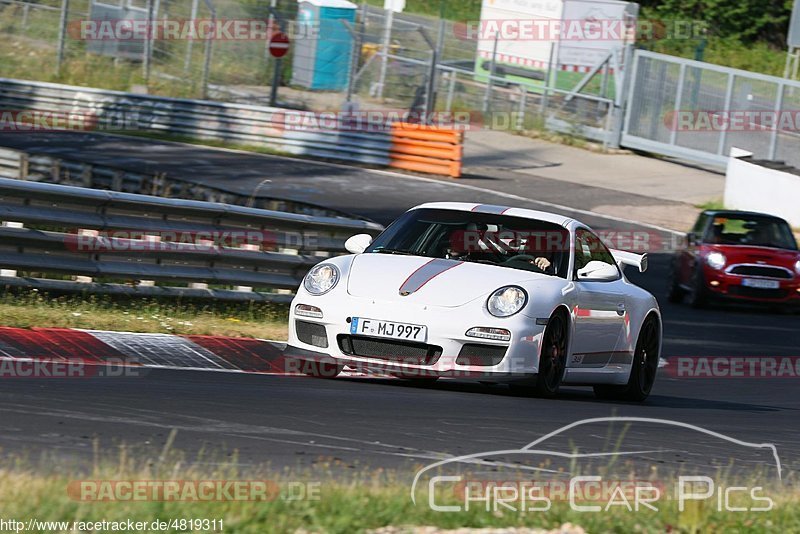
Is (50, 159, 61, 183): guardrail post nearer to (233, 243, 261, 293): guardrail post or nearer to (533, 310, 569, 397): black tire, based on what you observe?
(233, 243, 261, 293): guardrail post

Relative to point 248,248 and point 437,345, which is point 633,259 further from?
point 248,248

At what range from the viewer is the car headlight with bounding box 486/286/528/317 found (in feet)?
28.0

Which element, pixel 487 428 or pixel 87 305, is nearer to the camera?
pixel 487 428

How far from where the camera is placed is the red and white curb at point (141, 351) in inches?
348

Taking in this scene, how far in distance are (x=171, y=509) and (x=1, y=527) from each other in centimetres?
57

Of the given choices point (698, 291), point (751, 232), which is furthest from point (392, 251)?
point (751, 232)

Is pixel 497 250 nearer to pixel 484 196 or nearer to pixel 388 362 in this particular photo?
pixel 388 362

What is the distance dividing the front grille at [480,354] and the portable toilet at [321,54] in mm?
26163

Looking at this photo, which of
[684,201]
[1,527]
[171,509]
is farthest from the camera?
[684,201]

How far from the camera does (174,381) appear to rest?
8211 mm

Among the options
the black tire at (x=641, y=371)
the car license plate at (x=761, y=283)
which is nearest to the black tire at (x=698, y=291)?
the car license plate at (x=761, y=283)

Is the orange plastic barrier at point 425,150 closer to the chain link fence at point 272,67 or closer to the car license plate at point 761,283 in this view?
the chain link fence at point 272,67

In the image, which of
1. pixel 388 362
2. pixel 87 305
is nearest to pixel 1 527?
pixel 388 362

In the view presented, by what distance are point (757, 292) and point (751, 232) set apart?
1.16 metres
